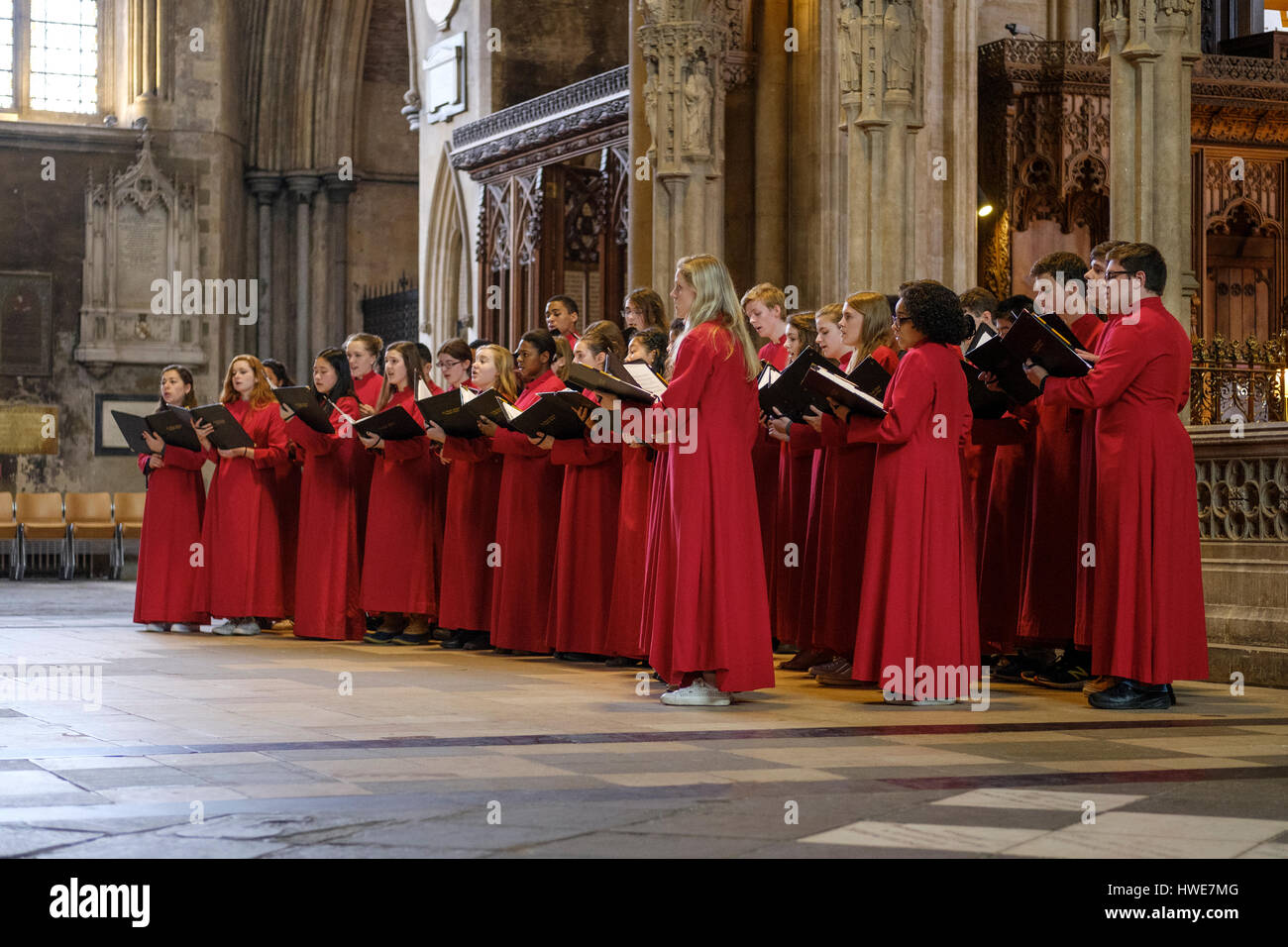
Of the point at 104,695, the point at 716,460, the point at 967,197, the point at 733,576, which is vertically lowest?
the point at 104,695

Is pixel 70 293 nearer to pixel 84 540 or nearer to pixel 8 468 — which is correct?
pixel 8 468

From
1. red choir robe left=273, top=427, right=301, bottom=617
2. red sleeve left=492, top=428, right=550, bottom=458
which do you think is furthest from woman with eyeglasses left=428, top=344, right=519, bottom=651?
red choir robe left=273, top=427, right=301, bottom=617

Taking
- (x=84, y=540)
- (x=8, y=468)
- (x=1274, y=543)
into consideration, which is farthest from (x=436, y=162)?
(x=1274, y=543)

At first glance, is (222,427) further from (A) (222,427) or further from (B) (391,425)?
(B) (391,425)

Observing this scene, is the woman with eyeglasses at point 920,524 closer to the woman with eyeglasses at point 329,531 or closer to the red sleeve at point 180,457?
the woman with eyeglasses at point 329,531

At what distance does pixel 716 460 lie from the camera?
7.31 metres

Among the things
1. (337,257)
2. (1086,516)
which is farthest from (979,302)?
(337,257)

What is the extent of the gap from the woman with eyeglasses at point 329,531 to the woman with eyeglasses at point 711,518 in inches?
155

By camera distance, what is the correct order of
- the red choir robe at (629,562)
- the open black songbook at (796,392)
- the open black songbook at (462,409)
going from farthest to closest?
the open black songbook at (462,409) < the red choir robe at (629,562) < the open black songbook at (796,392)

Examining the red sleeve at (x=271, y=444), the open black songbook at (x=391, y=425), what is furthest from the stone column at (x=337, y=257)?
the open black songbook at (x=391, y=425)

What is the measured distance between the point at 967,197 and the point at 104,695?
29.2ft

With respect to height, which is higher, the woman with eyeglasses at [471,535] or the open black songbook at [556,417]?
the open black songbook at [556,417]

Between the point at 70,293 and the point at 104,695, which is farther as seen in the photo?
the point at 70,293

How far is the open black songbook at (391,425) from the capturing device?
10.1 meters
